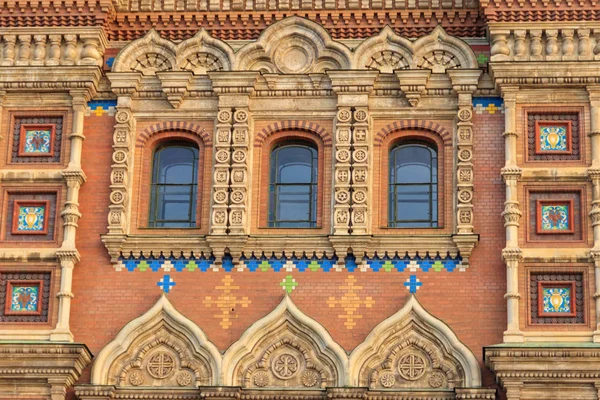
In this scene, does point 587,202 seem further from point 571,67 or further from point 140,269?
point 140,269

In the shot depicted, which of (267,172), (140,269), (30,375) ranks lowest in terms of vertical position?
(30,375)

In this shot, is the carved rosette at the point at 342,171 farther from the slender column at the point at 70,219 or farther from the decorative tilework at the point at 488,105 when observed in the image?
the slender column at the point at 70,219

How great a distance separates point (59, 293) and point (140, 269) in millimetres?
1201

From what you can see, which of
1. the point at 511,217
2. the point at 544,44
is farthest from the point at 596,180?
the point at 544,44

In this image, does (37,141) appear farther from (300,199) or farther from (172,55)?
(300,199)

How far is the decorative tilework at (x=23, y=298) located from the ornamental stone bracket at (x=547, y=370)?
20.8 ft

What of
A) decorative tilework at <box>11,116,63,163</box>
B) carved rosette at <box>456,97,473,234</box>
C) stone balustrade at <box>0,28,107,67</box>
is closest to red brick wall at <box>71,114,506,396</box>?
carved rosette at <box>456,97,473,234</box>

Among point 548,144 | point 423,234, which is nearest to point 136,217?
point 423,234

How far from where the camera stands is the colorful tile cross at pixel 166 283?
2458cm

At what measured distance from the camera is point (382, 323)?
946 inches

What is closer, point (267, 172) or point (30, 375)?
point (30, 375)

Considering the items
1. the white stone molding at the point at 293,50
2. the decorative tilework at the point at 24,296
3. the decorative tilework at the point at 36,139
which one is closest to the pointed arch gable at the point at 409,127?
the white stone molding at the point at 293,50

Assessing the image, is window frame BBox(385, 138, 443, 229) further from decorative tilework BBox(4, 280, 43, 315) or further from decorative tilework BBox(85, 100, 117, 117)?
decorative tilework BBox(4, 280, 43, 315)

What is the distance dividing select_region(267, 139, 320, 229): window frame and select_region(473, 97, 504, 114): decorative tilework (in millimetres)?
2385
